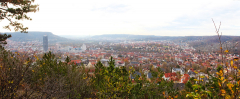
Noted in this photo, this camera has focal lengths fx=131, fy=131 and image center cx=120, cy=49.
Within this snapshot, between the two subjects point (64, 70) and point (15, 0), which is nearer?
point (64, 70)

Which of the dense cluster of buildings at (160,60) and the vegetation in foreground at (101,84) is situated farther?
the dense cluster of buildings at (160,60)

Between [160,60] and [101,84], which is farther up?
[101,84]

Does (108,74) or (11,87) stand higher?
(108,74)

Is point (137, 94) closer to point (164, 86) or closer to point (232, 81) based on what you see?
point (164, 86)

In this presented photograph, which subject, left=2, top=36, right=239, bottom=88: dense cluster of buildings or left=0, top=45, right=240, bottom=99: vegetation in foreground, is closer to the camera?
left=0, top=45, right=240, bottom=99: vegetation in foreground

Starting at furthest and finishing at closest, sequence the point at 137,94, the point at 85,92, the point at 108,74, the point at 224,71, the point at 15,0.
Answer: the point at 15,0
the point at 85,92
the point at 137,94
the point at 108,74
the point at 224,71

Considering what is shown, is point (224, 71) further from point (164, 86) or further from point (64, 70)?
point (64, 70)

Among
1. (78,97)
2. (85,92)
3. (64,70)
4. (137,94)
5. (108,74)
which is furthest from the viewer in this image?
(64,70)

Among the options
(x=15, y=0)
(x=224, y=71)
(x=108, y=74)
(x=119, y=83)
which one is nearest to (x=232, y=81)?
(x=224, y=71)

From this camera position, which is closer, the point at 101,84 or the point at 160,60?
the point at 101,84

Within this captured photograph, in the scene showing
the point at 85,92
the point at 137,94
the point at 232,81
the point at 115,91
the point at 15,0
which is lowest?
the point at 85,92
